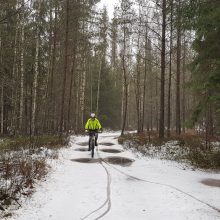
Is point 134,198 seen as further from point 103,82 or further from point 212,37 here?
point 103,82

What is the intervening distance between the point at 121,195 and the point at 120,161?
5425mm

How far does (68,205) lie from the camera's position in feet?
22.9

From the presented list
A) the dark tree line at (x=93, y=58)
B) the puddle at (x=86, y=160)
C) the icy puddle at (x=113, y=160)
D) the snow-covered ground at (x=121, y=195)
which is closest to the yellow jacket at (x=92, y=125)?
the icy puddle at (x=113, y=160)

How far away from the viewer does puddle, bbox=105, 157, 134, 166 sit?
12766 millimetres

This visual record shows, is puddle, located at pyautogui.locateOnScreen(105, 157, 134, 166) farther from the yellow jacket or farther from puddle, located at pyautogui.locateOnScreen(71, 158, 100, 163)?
the yellow jacket

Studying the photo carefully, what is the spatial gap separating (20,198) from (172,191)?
4232 mm

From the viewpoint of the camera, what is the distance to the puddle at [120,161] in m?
12.8

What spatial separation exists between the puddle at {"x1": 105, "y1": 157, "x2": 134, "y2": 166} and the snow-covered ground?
816mm

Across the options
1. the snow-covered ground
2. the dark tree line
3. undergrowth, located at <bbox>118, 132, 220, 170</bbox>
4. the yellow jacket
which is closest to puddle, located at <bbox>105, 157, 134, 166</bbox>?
the snow-covered ground

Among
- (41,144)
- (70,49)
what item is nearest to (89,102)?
(70,49)

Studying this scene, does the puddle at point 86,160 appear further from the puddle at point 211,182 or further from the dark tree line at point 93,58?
the puddle at point 211,182

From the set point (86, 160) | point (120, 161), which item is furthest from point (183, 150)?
point (86, 160)

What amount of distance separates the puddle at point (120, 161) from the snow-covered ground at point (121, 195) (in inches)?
32.1

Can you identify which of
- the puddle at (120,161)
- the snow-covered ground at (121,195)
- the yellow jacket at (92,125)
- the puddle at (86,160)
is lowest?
the snow-covered ground at (121,195)
